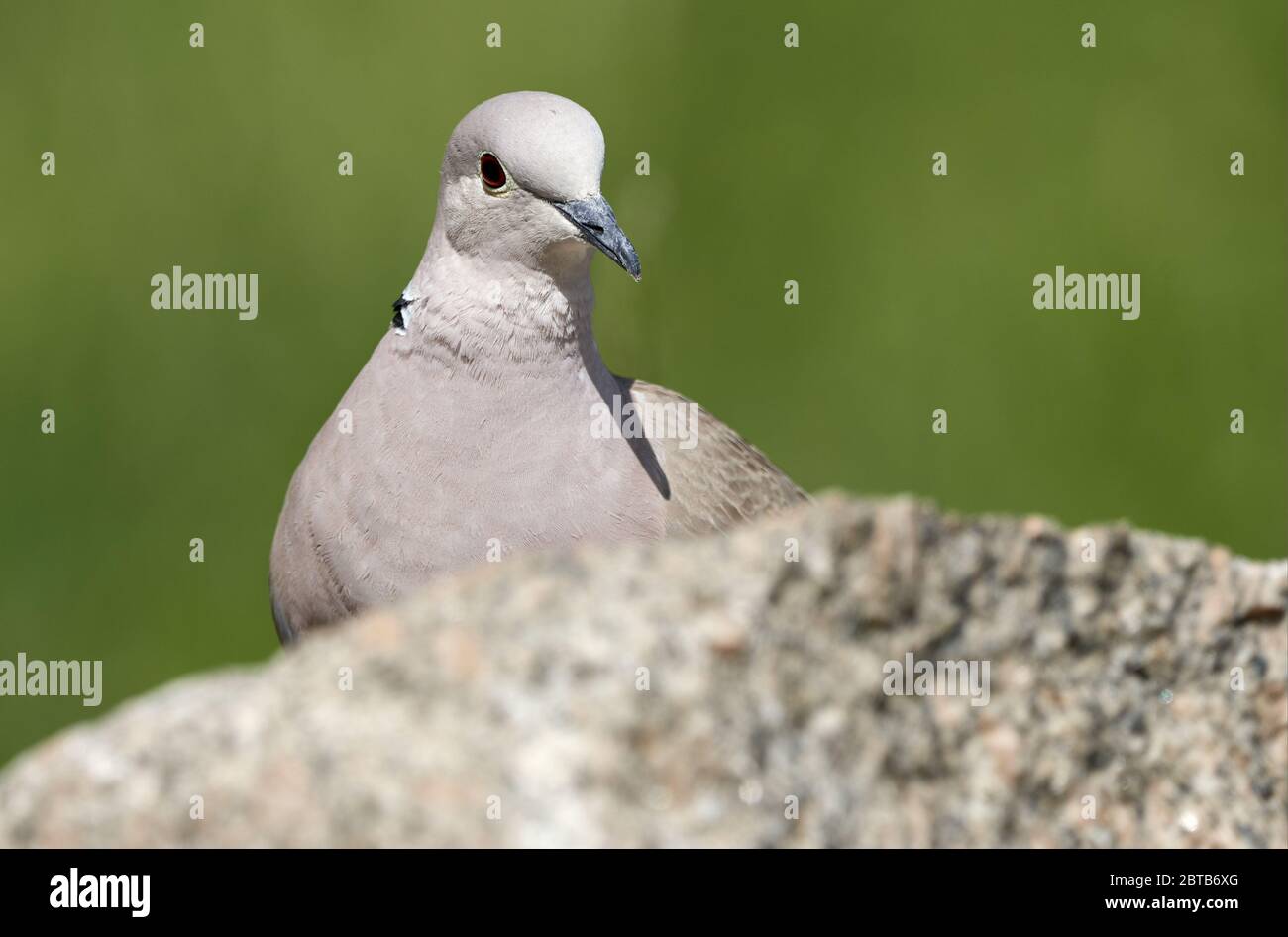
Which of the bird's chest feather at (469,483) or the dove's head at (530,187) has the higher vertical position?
the dove's head at (530,187)

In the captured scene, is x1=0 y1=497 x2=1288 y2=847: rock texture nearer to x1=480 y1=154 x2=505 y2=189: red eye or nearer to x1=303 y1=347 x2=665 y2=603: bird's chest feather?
x1=303 y1=347 x2=665 y2=603: bird's chest feather

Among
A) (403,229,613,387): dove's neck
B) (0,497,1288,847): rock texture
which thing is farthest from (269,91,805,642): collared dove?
(0,497,1288,847): rock texture

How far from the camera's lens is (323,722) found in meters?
2.50

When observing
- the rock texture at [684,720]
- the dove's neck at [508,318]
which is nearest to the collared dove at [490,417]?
the dove's neck at [508,318]

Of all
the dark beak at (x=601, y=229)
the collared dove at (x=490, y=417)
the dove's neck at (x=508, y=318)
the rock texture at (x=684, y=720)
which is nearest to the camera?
the rock texture at (x=684, y=720)

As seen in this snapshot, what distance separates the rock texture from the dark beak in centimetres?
180

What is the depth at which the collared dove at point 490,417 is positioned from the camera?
4.62 meters

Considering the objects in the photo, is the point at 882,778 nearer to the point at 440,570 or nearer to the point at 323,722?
the point at 323,722

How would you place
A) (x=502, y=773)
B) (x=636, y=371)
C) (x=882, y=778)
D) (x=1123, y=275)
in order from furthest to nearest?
(x=1123, y=275) < (x=636, y=371) < (x=882, y=778) < (x=502, y=773)

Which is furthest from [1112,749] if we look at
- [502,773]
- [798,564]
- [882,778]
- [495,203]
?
[495,203]

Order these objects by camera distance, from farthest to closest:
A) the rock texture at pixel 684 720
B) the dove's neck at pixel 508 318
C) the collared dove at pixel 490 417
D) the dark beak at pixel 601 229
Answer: the dove's neck at pixel 508 318, the collared dove at pixel 490 417, the dark beak at pixel 601 229, the rock texture at pixel 684 720

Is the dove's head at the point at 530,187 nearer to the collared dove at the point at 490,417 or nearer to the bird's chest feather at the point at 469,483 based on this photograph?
the collared dove at the point at 490,417
